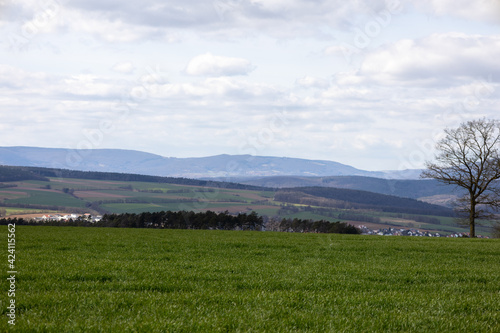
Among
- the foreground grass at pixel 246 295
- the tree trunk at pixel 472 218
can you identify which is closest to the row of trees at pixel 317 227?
the tree trunk at pixel 472 218

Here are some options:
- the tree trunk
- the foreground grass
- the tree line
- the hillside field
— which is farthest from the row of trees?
the hillside field

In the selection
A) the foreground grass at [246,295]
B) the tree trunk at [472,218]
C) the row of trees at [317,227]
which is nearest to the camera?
the foreground grass at [246,295]

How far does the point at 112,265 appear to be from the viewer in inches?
603

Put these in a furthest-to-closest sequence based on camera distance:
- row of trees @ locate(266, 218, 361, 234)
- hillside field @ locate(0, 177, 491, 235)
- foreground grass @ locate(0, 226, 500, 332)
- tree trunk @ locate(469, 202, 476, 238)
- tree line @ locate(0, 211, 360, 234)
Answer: hillside field @ locate(0, 177, 491, 235) < tree line @ locate(0, 211, 360, 234) < row of trees @ locate(266, 218, 361, 234) < tree trunk @ locate(469, 202, 476, 238) < foreground grass @ locate(0, 226, 500, 332)

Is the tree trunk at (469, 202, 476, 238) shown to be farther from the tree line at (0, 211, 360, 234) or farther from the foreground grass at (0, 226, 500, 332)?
the foreground grass at (0, 226, 500, 332)

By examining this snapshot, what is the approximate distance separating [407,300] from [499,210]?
49.2 m

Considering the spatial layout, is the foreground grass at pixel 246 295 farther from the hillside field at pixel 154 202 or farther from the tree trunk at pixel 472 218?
the hillside field at pixel 154 202

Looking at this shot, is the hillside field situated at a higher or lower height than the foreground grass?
lower

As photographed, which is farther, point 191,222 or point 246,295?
point 191,222

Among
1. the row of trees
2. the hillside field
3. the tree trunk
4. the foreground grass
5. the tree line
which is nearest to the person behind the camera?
the foreground grass

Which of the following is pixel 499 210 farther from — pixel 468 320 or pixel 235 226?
pixel 468 320

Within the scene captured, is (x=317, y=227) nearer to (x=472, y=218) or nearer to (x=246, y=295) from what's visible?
(x=472, y=218)

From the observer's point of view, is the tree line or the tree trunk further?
the tree line

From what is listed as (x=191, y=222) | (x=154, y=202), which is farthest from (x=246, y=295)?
(x=154, y=202)
